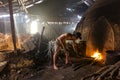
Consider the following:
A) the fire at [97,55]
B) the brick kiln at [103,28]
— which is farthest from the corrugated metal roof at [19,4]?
the fire at [97,55]

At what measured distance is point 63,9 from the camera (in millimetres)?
18875

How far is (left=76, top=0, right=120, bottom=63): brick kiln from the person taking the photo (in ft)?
31.9

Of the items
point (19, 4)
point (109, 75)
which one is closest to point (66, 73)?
point (109, 75)

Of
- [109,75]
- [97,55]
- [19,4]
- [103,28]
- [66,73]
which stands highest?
[19,4]

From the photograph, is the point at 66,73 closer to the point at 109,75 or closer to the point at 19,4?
the point at 109,75

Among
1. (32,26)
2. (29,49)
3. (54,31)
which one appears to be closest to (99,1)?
(29,49)

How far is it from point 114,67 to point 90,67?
6.84 ft

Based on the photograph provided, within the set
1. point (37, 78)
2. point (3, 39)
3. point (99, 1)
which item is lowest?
point (37, 78)

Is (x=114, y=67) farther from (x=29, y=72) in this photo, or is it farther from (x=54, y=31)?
(x=54, y=31)

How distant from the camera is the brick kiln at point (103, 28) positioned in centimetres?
973

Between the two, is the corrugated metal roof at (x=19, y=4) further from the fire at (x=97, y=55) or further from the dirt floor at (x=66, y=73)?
the fire at (x=97, y=55)

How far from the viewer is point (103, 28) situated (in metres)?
10.4

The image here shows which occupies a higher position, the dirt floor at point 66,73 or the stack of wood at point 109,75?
the stack of wood at point 109,75

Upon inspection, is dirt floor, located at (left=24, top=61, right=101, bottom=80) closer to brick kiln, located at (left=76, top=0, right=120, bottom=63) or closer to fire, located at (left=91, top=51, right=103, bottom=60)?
fire, located at (left=91, top=51, right=103, bottom=60)
